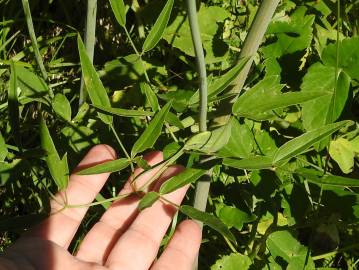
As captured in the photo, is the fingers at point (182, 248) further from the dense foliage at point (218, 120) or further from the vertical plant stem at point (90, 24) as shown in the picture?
the vertical plant stem at point (90, 24)

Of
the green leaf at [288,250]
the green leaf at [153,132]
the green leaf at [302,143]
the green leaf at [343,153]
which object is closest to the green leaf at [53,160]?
the green leaf at [153,132]

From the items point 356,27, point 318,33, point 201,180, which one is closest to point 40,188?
point 201,180

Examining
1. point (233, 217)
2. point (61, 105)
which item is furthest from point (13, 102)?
point (233, 217)

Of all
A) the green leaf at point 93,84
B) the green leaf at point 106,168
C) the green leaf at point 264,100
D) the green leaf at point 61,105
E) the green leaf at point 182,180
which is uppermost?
the green leaf at point 93,84

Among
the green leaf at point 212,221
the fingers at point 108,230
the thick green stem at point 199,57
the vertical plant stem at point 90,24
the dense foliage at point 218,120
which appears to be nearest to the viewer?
the thick green stem at point 199,57

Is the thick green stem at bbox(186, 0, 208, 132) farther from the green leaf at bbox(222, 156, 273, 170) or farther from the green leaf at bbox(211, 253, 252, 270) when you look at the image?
the green leaf at bbox(211, 253, 252, 270)

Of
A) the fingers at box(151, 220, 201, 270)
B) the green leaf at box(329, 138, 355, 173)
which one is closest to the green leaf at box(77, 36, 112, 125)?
the fingers at box(151, 220, 201, 270)

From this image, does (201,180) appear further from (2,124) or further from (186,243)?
(2,124)
